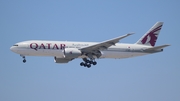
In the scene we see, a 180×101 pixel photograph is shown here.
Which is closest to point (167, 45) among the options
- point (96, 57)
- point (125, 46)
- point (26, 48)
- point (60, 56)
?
point (125, 46)

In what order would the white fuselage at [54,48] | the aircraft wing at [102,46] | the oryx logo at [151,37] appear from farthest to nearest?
the oryx logo at [151,37], the white fuselage at [54,48], the aircraft wing at [102,46]

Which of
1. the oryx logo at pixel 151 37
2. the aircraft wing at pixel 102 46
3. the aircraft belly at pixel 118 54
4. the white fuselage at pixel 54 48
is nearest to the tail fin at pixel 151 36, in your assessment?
the oryx logo at pixel 151 37

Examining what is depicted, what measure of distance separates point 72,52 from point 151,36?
15.3 meters

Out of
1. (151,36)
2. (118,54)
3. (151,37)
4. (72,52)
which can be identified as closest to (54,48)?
(72,52)

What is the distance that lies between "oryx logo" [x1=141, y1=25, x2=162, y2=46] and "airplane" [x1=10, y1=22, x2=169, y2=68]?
49.2 inches

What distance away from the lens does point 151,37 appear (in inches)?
2457

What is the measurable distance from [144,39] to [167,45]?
26.3 ft

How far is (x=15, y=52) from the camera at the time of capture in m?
54.6

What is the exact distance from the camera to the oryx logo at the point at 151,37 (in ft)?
202

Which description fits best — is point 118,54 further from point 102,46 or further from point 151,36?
point 151,36

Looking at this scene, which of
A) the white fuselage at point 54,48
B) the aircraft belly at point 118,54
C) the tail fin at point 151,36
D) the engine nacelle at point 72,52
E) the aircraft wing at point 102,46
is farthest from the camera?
the tail fin at point 151,36

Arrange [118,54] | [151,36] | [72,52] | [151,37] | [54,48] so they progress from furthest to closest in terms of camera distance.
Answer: [151,36] < [151,37] < [118,54] < [54,48] < [72,52]

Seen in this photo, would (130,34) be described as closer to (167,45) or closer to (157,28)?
(167,45)

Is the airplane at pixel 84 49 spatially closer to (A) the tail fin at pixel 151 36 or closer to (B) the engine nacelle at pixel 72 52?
(B) the engine nacelle at pixel 72 52
